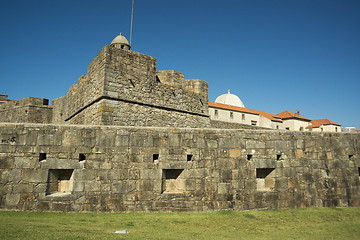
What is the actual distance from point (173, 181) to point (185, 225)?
5.00ft

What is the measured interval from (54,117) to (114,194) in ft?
50.3

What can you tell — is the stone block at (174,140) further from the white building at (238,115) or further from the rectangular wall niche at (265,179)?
the white building at (238,115)

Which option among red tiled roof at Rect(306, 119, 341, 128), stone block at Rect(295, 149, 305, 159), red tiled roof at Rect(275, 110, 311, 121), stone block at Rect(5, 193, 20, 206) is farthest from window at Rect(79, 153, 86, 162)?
red tiled roof at Rect(306, 119, 341, 128)

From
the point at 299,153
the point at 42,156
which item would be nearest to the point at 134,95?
the point at 42,156

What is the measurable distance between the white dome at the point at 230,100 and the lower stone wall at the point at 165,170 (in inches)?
1434

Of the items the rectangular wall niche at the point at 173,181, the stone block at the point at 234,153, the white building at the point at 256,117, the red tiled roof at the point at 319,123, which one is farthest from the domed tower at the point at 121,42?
the red tiled roof at the point at 319,123

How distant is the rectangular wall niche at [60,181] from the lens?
6.41m

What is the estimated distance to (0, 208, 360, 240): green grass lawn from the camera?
446cm

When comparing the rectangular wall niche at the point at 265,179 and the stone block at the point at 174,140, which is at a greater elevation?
the stone block at the point at 174,140

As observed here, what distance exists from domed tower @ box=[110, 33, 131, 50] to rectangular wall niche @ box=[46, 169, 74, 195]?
10.6 meters

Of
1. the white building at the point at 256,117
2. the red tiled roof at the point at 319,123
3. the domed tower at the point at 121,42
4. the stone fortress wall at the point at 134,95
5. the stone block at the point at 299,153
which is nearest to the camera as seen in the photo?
the stone block at the point at 299,153

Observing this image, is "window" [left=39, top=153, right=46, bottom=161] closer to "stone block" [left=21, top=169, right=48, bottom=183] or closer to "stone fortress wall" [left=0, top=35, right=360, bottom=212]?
"stone fortress wall" [left=0, top=35, right=360, bottom=212]

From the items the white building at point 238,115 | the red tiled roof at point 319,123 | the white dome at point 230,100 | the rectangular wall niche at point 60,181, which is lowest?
the rectangular wall niche at point 60,181

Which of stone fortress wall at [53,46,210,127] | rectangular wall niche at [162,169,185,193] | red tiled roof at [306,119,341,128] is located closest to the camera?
rectangular wall niche at [162,169,185,193]
